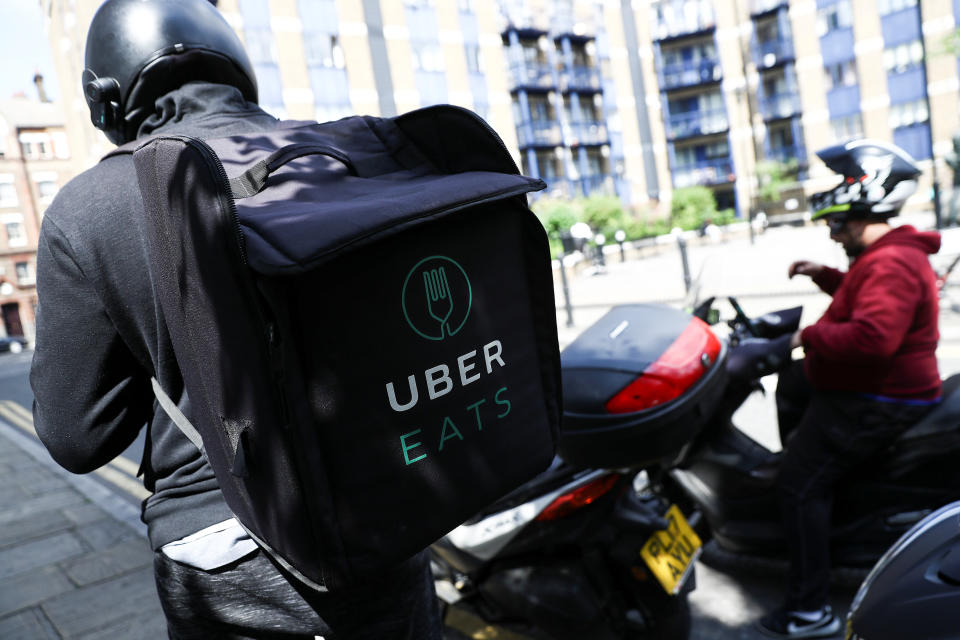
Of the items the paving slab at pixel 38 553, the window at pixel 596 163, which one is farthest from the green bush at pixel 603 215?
the paving slab at pixel 38 553

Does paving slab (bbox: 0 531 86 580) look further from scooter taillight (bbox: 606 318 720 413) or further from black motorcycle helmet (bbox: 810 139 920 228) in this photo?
black motorcycle helmet (bbox: 810 139 920 228)

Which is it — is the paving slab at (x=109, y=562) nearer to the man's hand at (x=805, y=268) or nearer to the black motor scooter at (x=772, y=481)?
the black motor scooter at (x=772, y=481)

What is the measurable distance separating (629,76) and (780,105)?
31.6 ft

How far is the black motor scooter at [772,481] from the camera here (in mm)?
2869

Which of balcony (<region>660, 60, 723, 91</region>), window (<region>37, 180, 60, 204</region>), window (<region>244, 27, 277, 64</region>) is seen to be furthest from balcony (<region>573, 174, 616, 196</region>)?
window (<region>37, 180, 60, 204</region>)

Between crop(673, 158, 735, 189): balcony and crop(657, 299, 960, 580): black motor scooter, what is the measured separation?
151 ft

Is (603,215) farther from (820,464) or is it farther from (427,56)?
(820,464)

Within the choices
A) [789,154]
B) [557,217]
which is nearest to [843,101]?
[789,154]

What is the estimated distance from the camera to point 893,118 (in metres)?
39.2

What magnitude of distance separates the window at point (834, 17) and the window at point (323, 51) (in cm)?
2631

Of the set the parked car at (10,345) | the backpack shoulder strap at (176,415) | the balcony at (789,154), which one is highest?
the balcony at (789,154)

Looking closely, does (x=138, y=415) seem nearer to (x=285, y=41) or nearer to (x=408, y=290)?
(x=408, y=290)

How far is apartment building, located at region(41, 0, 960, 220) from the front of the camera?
32.2 m

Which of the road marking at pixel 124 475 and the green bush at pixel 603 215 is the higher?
the green bush at pixel 603 215
